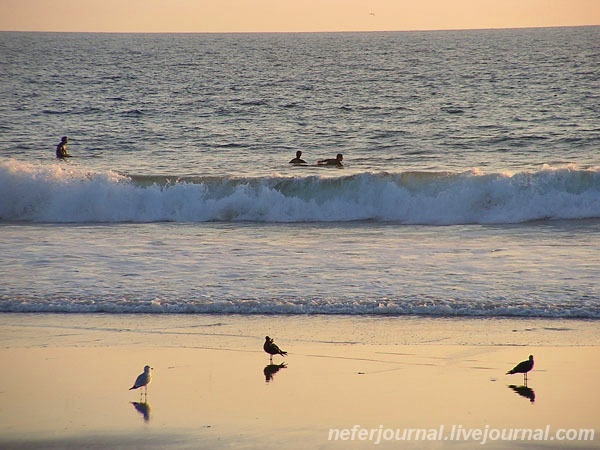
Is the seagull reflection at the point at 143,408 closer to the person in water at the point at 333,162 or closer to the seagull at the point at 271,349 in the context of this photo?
the seagull at the point at 271,349

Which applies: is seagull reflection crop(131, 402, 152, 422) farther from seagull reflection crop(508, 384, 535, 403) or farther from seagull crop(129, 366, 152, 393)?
seagull reflection crop(508, 384, 535, 403)

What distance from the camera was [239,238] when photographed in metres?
18.3

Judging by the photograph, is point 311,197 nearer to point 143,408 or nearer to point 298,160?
point 298,160

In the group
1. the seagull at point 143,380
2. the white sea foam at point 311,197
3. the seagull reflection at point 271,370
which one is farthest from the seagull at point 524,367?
the white sea foam at point 311,197

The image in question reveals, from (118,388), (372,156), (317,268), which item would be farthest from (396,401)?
(372,156)

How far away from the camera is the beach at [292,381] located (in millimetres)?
7957

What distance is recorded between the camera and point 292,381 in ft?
30.6

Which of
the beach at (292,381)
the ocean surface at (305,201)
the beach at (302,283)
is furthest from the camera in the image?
the ocean surface at (305,201)

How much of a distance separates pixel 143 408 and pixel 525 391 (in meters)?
3.61

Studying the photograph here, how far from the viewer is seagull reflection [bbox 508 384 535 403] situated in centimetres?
881

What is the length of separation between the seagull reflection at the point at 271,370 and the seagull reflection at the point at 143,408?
1.29 meters

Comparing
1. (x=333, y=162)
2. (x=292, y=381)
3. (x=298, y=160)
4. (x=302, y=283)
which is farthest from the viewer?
(x=298, y=160)

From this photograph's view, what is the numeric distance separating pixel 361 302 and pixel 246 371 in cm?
310

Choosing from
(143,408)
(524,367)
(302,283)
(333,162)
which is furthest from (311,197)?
(143,408)
